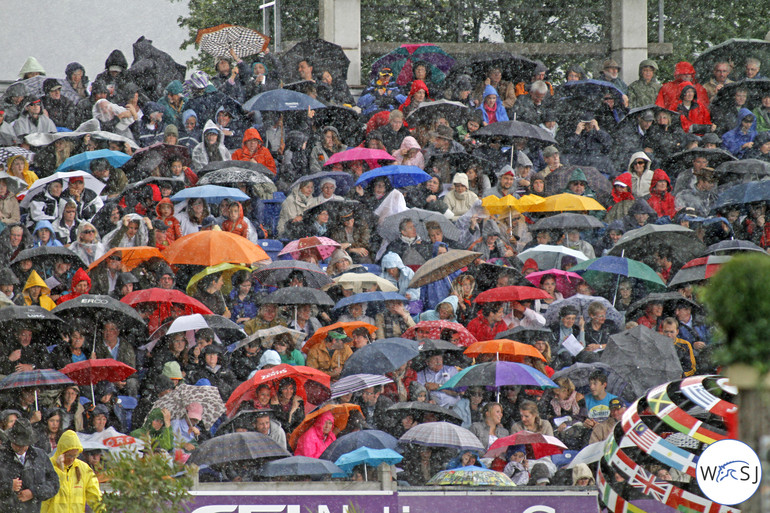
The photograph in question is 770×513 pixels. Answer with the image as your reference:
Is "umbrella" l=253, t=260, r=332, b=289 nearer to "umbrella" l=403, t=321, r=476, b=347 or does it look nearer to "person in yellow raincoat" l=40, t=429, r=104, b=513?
"umbrella" l=403, t=321, r=476, b=347

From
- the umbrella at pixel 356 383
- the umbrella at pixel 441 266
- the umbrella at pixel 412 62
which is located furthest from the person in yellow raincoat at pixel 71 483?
the umbrella at pixel 412 62

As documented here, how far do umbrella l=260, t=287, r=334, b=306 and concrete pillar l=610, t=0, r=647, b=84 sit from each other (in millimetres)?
12530

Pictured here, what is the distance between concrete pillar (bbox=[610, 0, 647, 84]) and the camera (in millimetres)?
27641

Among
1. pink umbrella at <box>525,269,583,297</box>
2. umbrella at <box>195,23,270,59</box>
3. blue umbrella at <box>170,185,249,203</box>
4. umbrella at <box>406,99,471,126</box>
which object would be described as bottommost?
pink umbrella at <box>525,269,583,297</box>

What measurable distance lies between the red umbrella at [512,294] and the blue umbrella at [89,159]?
633cm

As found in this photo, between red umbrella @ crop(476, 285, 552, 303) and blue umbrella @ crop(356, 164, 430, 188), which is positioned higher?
blue umbrella @ crop(356, 164, 430, 188)

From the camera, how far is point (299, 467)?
13.1 meters

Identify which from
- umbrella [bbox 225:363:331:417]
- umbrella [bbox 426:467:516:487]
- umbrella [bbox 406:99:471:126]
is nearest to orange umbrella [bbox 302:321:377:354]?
umbrella [bbox 225:363:331:417]

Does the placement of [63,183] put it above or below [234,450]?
above

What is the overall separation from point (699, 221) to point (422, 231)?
4.00m

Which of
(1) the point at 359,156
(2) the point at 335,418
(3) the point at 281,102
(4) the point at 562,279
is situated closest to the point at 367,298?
(2) the point at 335,418

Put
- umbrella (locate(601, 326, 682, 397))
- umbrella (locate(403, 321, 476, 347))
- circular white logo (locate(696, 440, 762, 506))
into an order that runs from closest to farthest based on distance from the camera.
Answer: circular white logo (locate(696, 440, 762, 506)) < umbrella (locate(601, 326, 682, 397)) < umbrella (locate(403, 321, 476, 347))

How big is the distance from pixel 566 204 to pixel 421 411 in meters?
5.78

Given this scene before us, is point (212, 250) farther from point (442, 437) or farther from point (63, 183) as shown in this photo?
point (442, 437)
